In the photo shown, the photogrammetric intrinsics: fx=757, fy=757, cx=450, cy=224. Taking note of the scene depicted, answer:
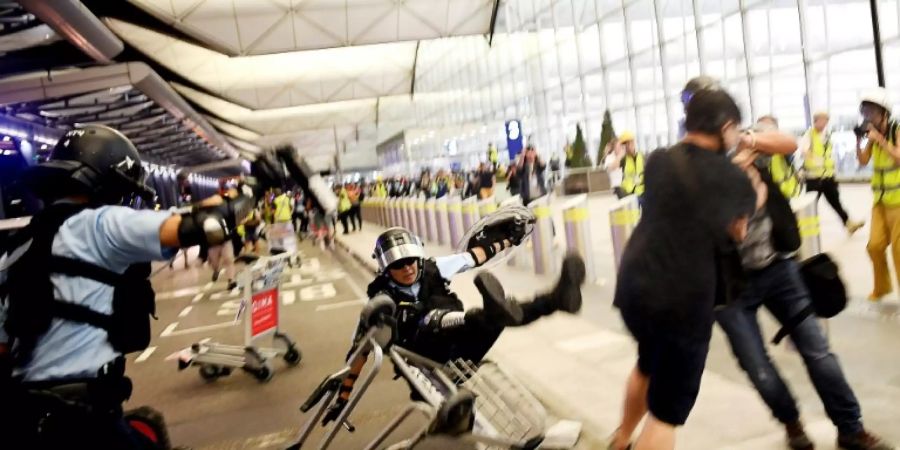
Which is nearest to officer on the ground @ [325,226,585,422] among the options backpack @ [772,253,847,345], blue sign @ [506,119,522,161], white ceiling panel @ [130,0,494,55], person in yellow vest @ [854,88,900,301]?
Answer: backpack @ [772,253,847,345]

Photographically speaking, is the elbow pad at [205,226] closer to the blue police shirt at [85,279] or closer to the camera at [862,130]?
the blue police shirt at [85,279]

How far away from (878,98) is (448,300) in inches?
154

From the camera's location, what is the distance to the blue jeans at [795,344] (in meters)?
3.59

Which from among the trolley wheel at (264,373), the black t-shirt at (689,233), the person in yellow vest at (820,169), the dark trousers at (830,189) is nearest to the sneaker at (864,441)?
the black t-shirt at (689,233)

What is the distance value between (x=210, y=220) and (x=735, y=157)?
87.6 inches

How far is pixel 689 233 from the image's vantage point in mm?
2803

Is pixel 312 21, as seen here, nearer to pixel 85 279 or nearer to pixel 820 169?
pixel 820 169

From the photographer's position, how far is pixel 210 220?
2424 mm

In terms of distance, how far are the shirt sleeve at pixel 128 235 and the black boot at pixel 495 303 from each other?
140cm

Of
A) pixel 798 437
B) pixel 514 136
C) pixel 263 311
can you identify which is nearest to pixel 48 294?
pixel 798 437

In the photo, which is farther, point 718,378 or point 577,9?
point 577,9

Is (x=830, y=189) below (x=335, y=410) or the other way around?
the other way around

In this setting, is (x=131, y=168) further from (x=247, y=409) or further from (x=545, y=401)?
(x=247, y=409)

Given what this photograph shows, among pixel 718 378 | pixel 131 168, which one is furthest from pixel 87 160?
pixel 718 378
